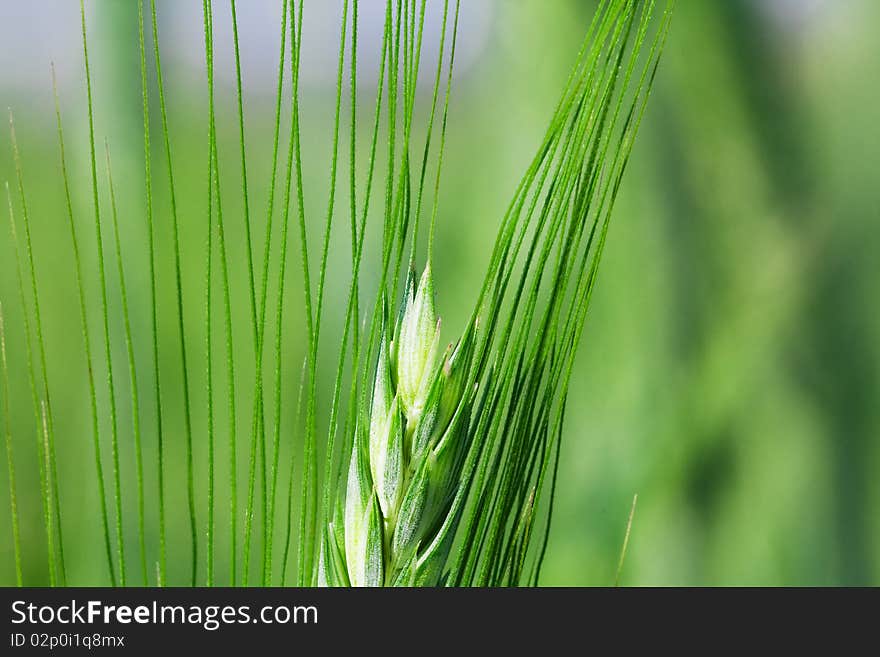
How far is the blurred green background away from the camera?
0.80 metres

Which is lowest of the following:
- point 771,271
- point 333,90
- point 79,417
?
point 79,417

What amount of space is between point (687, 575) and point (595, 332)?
0.32 meters

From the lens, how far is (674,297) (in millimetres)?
848

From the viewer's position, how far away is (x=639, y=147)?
2.65 ft

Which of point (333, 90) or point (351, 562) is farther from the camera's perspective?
point (333, 90)

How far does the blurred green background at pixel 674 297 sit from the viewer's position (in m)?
0.80

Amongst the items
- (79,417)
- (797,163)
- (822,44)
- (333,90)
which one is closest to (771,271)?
(797,163)

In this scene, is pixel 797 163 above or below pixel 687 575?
above

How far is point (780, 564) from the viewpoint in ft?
2.85

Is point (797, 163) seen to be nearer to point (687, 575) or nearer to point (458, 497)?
point (687, 575)

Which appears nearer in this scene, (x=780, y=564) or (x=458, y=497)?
(x=458, y=497)
